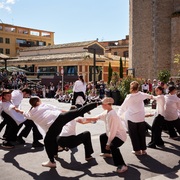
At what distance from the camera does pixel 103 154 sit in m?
6.60

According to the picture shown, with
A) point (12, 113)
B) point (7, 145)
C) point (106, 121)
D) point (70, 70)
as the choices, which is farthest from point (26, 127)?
point (70, 70)

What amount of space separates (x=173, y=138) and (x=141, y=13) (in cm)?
2548

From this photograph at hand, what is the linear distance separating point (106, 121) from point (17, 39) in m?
63.6

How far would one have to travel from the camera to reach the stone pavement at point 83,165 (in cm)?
548

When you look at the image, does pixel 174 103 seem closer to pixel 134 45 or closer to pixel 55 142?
pixel 55 142

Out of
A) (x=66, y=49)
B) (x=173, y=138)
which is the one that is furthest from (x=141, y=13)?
(x=173, y=138)

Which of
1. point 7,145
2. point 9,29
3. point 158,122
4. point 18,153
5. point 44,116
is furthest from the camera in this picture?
point 9,29

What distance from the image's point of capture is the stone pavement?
5477 millimetres

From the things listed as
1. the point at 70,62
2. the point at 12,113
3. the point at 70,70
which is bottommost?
the point at 12,113

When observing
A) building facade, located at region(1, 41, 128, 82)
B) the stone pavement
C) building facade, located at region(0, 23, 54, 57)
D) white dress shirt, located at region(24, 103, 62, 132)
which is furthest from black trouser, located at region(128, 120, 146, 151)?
building facade, located at region(0, 23, 54, 57)

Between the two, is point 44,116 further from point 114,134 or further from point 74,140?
point 114,134

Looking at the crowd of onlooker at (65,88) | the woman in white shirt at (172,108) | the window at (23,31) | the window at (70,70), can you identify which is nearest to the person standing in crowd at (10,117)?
the woman in white shirt at (172,108)

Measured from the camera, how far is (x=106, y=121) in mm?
5996

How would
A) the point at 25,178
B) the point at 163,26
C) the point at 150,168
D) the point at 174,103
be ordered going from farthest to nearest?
the point at 163,26 < the point at 174,103 < the point at 150,168 < the point at 25,178
